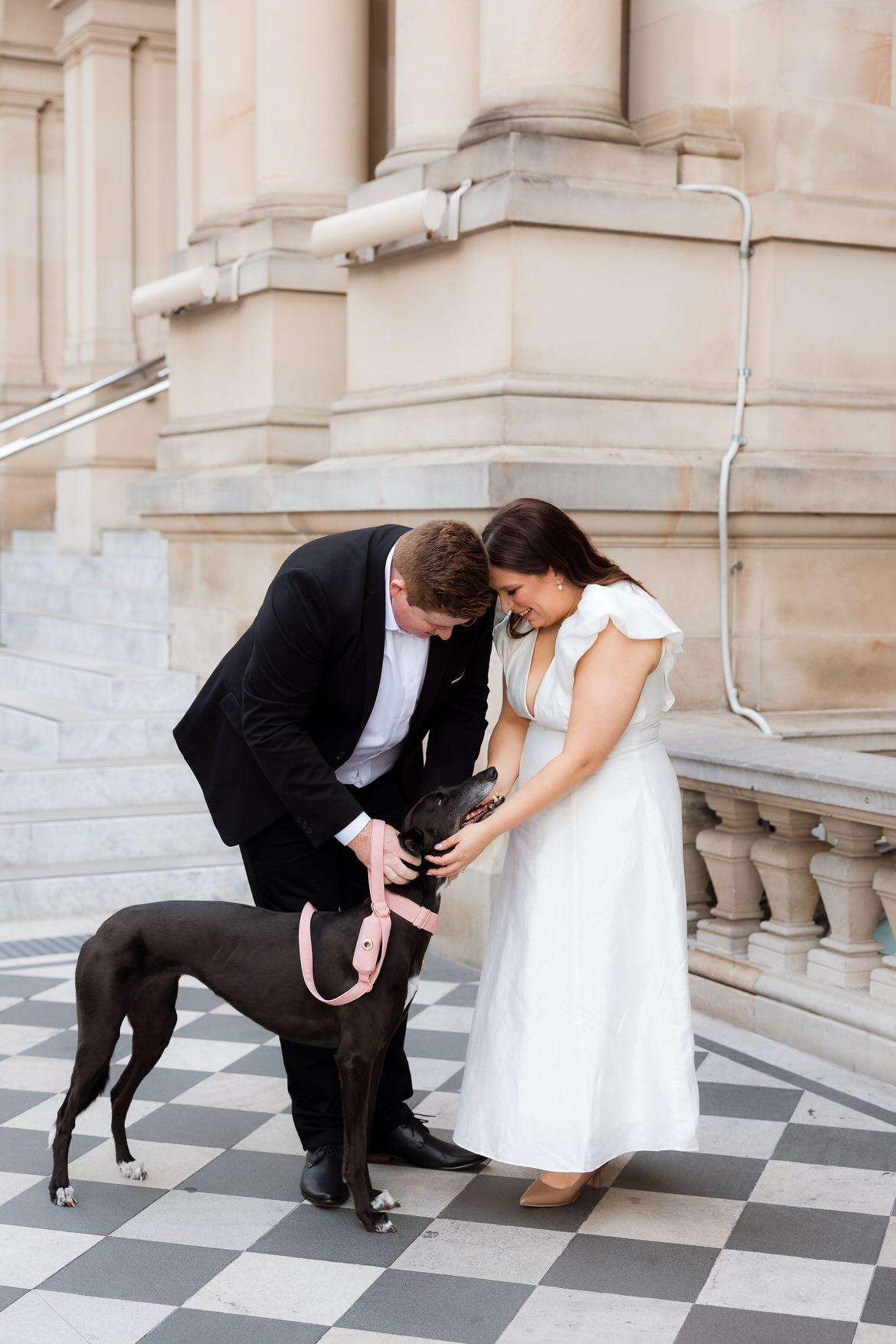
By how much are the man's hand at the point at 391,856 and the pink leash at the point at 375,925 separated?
0.01 m

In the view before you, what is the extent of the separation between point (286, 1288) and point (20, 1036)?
1996 mm

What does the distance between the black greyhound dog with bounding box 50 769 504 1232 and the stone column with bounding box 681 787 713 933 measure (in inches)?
75.0

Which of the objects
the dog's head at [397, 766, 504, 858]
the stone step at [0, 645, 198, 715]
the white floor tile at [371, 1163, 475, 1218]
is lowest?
the white floor tile at [371, 1163, 475, 1218]

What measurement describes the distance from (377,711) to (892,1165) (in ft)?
Result: 5.58

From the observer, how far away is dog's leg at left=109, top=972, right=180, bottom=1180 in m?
3.84

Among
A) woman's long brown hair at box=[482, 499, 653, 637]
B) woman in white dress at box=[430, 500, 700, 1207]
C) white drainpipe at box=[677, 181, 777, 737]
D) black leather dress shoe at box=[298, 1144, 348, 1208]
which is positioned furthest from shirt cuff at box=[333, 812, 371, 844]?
white drainpipe at box=[677, 181, 777, 737]

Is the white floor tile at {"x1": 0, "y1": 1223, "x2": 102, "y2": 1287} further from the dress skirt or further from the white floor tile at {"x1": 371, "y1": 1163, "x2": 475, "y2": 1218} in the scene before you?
the dress skirt

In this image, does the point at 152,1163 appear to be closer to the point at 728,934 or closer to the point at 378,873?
the point at 378,873

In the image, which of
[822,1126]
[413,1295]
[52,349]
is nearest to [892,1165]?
[822,1126]

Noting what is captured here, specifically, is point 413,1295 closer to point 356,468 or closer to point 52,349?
point 356,468

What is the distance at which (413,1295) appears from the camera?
3414mm

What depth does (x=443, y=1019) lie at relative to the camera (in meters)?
5.36

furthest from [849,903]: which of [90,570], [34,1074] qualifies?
[90,570]

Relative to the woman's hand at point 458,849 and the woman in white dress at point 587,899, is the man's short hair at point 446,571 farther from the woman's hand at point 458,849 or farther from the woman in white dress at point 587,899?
the woman's hand at point 458,849
